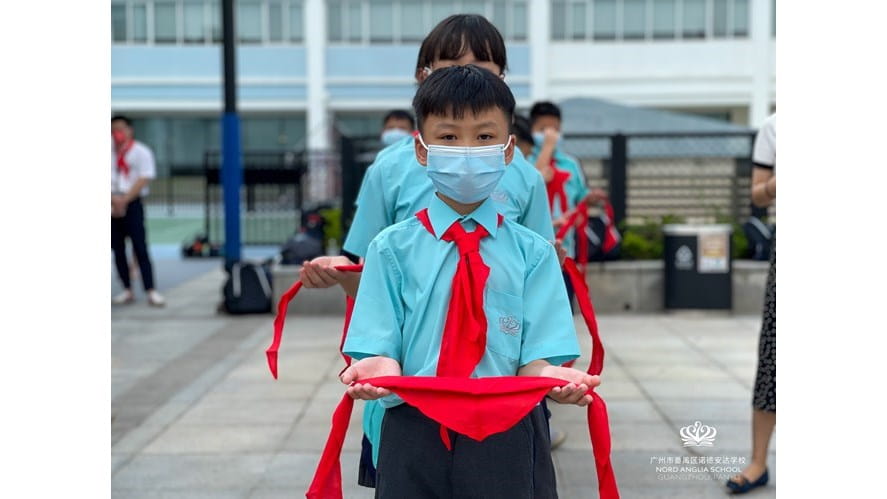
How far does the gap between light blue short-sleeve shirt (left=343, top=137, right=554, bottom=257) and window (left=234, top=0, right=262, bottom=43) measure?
32280mm

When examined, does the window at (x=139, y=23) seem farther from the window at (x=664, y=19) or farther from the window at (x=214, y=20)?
the window at (x=664, y=19)

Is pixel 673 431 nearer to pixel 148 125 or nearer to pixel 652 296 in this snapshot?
pixel 652 296

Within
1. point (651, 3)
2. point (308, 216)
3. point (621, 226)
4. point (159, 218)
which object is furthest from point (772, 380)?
point (651, 3)

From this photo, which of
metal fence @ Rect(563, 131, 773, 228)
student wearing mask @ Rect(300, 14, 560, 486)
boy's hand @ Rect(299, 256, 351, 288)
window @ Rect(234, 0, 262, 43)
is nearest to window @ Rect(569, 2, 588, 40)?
window @ Rect(234, 0, 262, 43)

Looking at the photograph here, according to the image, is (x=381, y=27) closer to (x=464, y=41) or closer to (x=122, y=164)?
(x=122, y=164)

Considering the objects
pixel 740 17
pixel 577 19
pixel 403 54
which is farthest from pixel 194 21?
pixel 740 17

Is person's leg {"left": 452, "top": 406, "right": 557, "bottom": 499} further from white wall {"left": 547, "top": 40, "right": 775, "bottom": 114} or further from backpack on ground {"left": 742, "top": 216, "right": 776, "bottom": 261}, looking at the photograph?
white wall {"left": 547, "top": 40, "right": 775, "bottom": 114}

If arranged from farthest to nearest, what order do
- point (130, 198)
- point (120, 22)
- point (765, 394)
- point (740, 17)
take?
A: point (120, 22)
point (740, 17)
point (130, 198)
point (765, 394)

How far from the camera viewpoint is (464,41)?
3195mm

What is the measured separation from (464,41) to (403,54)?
3095 centimetres

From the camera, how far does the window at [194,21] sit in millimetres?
34344

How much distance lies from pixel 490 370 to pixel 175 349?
582 centimetres

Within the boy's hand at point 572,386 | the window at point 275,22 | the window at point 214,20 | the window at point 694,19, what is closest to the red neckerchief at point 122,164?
the boy's hand at point 572,386

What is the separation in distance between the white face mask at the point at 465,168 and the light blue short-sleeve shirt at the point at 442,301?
0.30 feet
